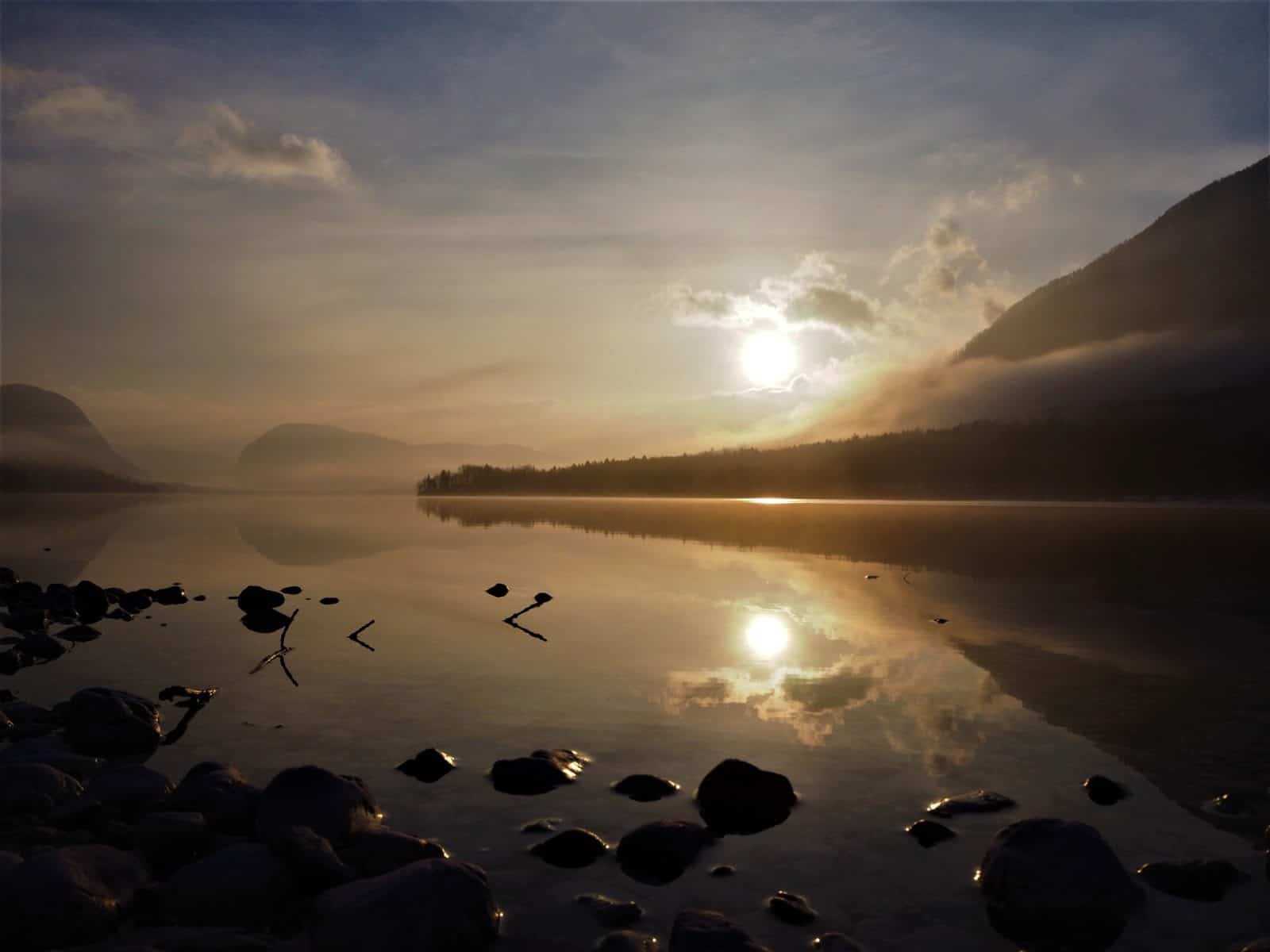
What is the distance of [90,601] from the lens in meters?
27.6

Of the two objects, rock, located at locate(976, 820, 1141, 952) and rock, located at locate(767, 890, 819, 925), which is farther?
rock, located at locate(767, 890, 819, 925)

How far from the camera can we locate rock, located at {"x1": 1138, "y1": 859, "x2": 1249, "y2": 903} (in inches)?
363

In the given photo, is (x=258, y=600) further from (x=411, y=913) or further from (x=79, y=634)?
(x=411, y=913)

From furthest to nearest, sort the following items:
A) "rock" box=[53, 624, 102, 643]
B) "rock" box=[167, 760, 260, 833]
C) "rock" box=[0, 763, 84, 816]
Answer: "rock" box=[53, 624, 102, 643] → "rock" box=[0, 763, 84, 816] → "rock" box=[167, 760, 260, 833]

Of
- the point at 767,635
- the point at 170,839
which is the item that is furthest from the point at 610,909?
the point at 767,635

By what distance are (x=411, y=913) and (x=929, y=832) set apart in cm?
630

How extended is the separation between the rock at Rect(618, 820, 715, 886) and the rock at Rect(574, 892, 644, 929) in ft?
2.00

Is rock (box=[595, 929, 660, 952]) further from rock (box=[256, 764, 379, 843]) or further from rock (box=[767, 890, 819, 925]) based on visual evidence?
rock (box=[256, 764, 379, 843])

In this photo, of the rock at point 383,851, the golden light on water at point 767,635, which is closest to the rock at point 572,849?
the rock at point 383,851

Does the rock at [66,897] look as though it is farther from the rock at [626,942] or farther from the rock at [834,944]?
the rock at [834,944]

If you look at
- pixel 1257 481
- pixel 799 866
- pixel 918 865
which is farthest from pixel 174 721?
pixel 1257 481

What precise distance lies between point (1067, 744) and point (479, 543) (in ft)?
170

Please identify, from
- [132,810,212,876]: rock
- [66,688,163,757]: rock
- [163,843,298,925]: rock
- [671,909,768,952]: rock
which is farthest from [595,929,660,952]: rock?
[66,688,163,757]: rock

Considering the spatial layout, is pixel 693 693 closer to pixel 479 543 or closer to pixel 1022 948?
pixel 1022 948
